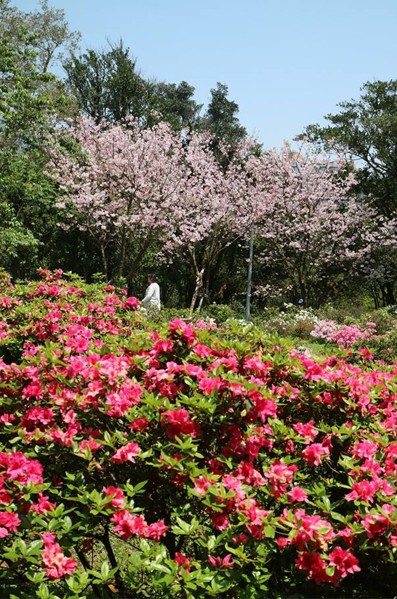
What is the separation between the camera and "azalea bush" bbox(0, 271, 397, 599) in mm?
2070

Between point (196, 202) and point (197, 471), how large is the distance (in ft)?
65.6

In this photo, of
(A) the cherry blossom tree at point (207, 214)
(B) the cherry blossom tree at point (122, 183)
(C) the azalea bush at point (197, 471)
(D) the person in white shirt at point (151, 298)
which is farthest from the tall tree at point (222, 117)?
(C) the azalea bush at point (197, 471)

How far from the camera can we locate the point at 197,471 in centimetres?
221

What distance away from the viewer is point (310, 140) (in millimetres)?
24734

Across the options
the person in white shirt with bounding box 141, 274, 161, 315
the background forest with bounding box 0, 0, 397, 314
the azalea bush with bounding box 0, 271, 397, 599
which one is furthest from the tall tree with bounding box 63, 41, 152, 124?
the azalea bush with bounding box 0, 271, 397, 599

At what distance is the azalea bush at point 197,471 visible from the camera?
6.79ft

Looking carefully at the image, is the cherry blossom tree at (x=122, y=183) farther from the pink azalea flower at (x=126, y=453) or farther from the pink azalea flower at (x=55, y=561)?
the pink azalea flower at (x=55, y=561)

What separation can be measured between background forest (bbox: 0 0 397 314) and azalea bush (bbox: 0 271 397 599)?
14.5 meters

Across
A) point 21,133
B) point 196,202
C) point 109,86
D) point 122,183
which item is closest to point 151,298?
point 21,133

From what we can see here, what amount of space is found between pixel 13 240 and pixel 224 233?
33.0 feet

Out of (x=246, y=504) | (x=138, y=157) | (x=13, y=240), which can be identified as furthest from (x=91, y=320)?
(x=138, y=157)

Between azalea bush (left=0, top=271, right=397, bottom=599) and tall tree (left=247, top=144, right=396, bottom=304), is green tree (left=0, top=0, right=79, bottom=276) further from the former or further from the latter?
azalea bush (left=0, top=271, right=397, bottom=599)

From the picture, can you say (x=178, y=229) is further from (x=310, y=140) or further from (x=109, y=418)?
(x=109, y=418)

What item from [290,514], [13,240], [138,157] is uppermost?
[138,157]
